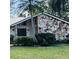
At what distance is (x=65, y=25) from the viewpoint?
7.84ft

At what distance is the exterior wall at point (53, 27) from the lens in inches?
Answer: 93.8

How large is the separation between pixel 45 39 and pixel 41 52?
13 cm

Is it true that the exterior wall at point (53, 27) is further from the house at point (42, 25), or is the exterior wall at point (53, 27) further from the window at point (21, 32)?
the window at point (21, 32)

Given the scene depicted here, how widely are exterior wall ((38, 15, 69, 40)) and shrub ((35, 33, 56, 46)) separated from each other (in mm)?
39

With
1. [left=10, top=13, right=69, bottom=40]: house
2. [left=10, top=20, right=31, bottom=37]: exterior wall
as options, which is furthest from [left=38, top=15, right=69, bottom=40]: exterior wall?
[left=10, top=20, right=31, bottom=37]: exterior wall

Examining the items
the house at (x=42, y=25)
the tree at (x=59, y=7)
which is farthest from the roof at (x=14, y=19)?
the tree at (x=59, y=7)

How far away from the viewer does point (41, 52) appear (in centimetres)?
236

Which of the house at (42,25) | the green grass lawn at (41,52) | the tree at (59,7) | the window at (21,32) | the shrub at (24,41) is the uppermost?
the tree at (59,7)

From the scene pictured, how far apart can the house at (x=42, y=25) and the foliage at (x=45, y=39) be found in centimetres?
4

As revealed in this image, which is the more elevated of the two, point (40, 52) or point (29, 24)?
point (29, 24)

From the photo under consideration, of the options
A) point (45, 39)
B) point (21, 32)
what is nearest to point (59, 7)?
point (45, 39)

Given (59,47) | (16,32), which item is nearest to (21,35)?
(16,32)

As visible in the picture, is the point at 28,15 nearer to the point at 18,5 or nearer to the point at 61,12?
the point at 18,5
